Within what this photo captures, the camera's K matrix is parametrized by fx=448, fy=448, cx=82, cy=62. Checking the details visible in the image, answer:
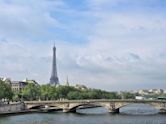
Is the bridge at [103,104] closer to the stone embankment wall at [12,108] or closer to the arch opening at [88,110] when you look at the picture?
the arch opening at [88,110]

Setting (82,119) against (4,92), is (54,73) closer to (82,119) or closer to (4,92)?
(4,92)

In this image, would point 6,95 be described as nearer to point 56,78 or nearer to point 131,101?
point 131,101

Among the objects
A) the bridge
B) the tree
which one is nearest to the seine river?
the bridge

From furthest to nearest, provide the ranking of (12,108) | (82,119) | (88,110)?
(88,110) → (12,108) → (82,119)

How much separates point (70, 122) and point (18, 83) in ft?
308

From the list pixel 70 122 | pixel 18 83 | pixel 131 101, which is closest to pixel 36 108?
pixel 131 101

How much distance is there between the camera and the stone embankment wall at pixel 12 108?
62.5 metres

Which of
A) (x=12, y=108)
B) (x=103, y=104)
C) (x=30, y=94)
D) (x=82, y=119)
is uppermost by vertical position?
(x=30, y=94)

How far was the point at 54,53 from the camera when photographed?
A: 14662cm

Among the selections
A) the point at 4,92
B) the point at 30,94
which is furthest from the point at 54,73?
the point at 4,92

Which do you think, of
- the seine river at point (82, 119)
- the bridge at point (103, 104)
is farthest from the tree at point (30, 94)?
the seine river at point (82, 119)

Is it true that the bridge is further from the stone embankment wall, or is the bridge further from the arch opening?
the stone embankment wall

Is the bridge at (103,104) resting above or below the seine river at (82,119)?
above

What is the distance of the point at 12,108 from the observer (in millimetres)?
66625
